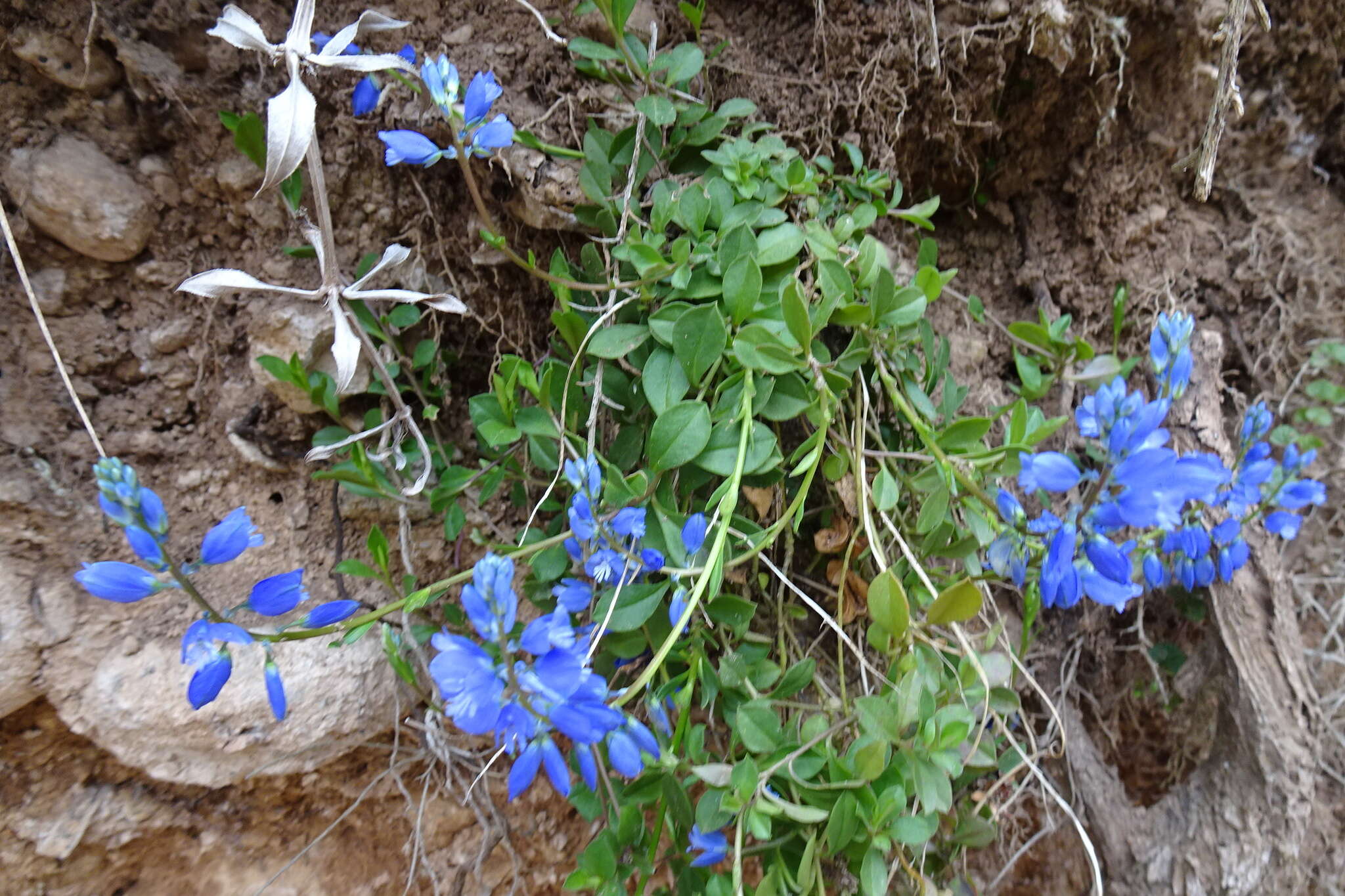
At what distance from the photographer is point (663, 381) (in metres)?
0.97

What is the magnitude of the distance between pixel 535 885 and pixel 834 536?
34.3 inches

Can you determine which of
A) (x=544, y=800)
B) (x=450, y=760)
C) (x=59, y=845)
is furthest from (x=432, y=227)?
(x=59, y=845)

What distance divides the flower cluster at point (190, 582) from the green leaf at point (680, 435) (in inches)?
15.7

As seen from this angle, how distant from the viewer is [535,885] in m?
1.36

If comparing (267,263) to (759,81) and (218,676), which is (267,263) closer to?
(218,676)

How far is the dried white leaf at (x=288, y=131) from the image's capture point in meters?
0.81

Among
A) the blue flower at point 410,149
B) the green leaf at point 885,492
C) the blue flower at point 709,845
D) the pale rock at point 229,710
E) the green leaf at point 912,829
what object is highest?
the blue flower at point 410,149

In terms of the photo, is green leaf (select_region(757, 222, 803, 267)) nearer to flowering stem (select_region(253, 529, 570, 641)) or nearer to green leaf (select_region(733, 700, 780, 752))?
flowering stem (select_region(253, 529, 570, 641))

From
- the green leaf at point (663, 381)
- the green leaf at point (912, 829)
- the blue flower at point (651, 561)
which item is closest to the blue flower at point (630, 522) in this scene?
the blue flower at point (651, 561)

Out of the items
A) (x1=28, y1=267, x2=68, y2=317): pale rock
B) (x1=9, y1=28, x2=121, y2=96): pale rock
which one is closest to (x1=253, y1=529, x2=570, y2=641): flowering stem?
(x1=28, y1=267, x2=68, y2=317): pale rock

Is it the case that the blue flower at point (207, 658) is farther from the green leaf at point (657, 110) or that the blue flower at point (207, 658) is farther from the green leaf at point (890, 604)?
the green leaf at point (657, 110)

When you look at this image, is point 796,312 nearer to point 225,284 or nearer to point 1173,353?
point 1173,353

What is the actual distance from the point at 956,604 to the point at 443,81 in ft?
2.88

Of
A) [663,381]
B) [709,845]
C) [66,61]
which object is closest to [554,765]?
[709,845]
